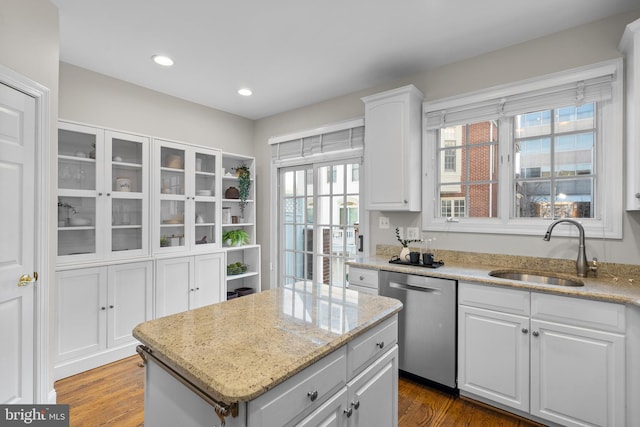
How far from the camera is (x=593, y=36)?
7.32ft

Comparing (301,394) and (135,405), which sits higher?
(301,394)

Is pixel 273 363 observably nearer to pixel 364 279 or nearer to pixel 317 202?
pixel 364 279

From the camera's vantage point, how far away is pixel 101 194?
2.85 m

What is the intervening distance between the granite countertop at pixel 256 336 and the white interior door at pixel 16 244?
1.21 meters

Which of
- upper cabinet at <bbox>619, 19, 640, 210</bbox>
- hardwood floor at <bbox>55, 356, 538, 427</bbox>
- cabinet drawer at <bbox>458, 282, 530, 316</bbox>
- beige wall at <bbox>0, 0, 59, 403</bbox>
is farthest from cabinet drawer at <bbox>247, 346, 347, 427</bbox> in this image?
upper cabinet at <bbox>619, 19, 640, 210</bbox>

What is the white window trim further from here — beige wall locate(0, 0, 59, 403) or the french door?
beige wall locate(0, 0, 59, 403)

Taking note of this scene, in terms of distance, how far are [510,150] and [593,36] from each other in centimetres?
90

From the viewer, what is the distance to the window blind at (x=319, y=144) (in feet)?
11.2

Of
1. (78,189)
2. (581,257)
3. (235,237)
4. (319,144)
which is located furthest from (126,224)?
(581,257)

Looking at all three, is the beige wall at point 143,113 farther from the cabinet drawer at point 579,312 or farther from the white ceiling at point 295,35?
the cabinet drawer at point 579,312

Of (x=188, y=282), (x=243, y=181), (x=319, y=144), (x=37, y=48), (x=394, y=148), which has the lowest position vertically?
(x=188, y=282)

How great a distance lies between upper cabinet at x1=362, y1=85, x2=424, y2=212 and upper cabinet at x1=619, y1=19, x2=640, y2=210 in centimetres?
139

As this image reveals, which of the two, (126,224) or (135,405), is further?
(126,224)

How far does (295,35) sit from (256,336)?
2188mm
